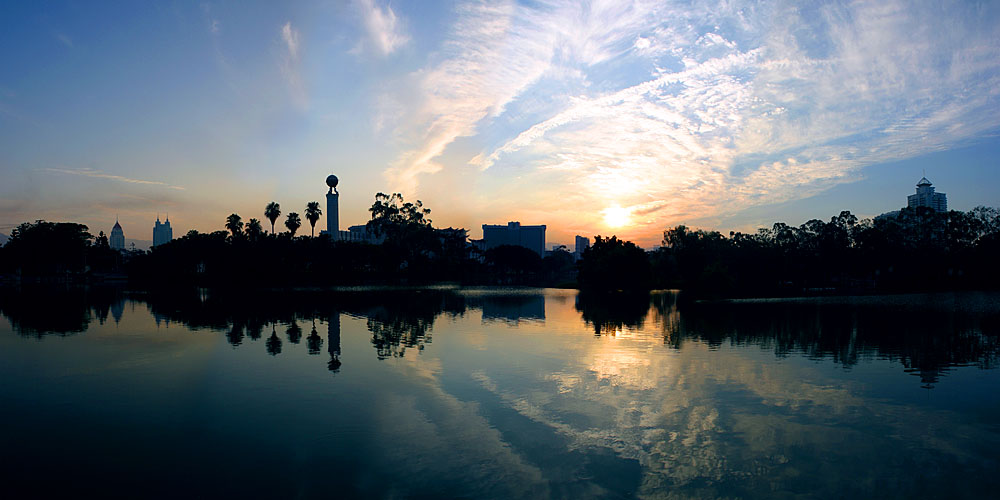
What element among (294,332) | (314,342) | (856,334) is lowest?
(856,334)

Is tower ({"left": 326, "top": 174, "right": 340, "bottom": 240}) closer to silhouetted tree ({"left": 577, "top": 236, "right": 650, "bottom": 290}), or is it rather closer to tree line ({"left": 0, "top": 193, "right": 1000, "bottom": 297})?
tree line ({"left": 0, "top": 193, "right": 1000, "bottom": 297})

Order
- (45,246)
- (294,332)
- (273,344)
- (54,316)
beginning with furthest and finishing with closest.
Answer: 1. (45,246)
2. (54,316)
3. (294,332)
4. (273,344)

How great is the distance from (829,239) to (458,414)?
88790 millimetres

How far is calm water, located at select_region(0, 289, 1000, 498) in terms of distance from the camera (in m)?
8.37

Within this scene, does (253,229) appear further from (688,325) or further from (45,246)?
(688,325)

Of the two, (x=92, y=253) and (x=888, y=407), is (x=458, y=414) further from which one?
(x=92, y=253)

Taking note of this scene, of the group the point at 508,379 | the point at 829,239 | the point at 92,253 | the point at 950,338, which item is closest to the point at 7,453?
the point at 508,379

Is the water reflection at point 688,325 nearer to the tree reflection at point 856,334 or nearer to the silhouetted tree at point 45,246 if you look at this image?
the tree reflection at point 856,334

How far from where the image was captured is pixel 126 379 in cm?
1509

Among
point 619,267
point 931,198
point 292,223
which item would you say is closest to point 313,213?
point 292,223

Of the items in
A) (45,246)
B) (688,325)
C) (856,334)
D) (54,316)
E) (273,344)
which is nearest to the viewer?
(273,344)

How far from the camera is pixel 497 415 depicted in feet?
38.3

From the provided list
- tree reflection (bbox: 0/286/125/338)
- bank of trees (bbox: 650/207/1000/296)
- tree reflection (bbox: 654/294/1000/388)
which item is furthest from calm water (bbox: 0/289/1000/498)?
bank of trees (bbox: 650/207/1000/296)

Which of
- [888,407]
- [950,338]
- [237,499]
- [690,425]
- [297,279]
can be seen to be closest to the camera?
[237,499]
